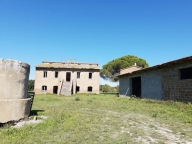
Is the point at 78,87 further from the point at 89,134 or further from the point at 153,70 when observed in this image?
the point at 89,134

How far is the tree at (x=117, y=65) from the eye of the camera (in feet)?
134

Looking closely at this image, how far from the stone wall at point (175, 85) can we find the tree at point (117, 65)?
2649 cm

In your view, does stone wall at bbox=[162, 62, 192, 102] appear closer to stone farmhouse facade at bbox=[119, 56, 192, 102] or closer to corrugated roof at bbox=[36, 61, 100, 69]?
stone farmhouse facade at bbox=[119, 56, 192, 102]

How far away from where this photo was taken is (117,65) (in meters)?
42.1

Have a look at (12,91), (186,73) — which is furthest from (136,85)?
(12,91)

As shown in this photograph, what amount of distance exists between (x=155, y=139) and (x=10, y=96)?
5.12m

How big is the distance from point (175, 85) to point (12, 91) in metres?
10.9

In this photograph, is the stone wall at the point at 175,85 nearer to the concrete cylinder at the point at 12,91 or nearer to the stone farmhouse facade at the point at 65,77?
the concrete cylinder at the point at 12,91

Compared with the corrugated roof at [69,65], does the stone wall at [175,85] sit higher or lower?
lower

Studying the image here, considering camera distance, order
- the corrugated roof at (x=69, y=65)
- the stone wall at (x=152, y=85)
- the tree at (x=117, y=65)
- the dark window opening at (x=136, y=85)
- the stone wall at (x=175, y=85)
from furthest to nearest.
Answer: the tree at (x=117, y=65), the corrugated roof at (x=69, y=65), the dark window opening at (x=136, y=85), the stone wall at (x=152, y=85), the stone wall at (x=175, y=85)

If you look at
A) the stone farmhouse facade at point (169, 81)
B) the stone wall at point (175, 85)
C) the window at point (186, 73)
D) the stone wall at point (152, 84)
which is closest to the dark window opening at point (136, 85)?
the stone wall at point (152, 84)

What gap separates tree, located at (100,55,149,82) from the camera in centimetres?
4084

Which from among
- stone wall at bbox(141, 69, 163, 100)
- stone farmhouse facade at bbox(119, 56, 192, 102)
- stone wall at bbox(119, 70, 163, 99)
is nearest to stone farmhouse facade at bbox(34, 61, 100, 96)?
stone wall at bbox(119, 70, 163, 99)

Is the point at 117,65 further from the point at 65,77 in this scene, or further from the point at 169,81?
the point at 169,81
